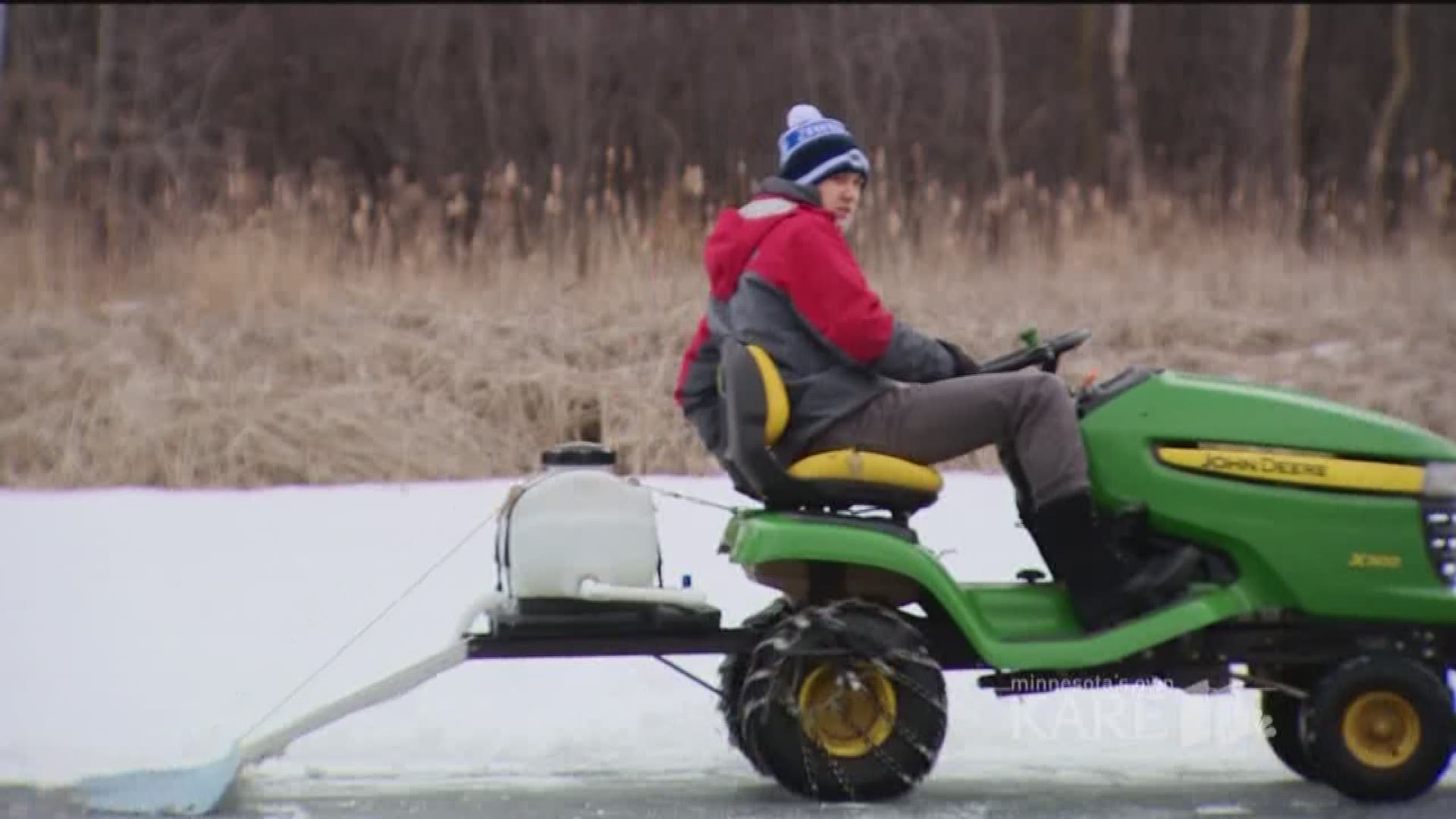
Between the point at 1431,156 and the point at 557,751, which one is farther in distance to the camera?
the point at 1431,156

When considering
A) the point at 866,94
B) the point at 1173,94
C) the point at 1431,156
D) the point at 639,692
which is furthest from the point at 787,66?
the point at 639,692

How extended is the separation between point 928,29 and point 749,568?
77.8ft

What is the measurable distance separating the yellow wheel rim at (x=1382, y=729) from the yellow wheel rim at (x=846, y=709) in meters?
1.19

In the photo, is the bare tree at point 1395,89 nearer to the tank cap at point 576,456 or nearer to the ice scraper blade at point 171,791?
the tank cap at point 576,456

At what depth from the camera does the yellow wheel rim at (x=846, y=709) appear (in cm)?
593

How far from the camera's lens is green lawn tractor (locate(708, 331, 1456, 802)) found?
5.91 meters

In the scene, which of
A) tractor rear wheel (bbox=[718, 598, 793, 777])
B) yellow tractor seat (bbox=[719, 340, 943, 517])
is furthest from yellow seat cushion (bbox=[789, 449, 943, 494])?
tractor rear wheel (bbox=[718, 598, 793, 777])

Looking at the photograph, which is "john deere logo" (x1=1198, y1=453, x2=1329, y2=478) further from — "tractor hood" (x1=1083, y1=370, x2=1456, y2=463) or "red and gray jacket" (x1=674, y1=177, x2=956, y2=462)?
"red and gray jacket" (x1=674, y1=177, x2=956, y2=462)

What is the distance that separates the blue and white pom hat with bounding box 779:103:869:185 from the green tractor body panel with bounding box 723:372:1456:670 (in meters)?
0.88

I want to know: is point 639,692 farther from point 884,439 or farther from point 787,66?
point 787,66

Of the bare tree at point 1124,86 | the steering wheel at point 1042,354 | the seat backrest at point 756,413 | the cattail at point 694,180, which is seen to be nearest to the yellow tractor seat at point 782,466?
the seat backrest at point 756,413

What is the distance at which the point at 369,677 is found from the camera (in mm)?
7410

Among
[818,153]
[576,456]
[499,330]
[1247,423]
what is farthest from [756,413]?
[499,330]

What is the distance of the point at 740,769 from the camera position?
6.62 metres
